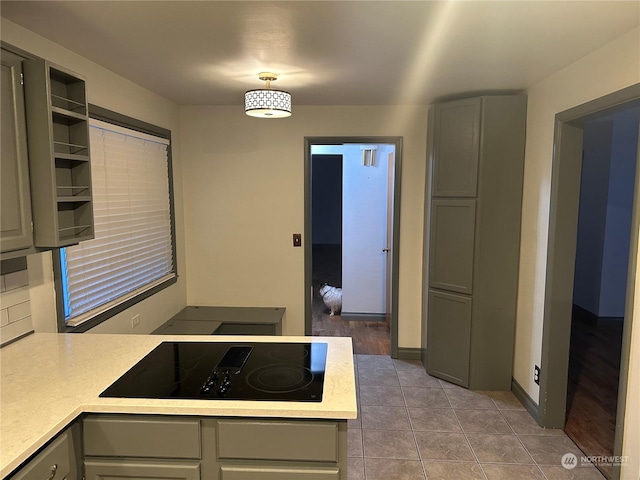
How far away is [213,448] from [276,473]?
0.25m

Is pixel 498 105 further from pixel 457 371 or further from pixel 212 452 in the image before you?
pixel 212 452

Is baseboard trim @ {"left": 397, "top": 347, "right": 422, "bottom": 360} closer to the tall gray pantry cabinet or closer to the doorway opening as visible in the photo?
the tall gray pantry cabinet

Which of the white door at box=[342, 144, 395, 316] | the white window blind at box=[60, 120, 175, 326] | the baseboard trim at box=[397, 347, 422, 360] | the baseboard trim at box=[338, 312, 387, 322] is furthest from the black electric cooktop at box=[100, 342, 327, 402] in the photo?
the baseboard trim at box=[338, 312, 387, 322]

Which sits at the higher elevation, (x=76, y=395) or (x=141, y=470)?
(x=76, y=395)

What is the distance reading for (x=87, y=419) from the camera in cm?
156

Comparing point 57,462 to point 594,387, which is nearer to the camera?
point 57,462

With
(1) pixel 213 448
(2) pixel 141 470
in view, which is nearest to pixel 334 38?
(1) pixel 213 448

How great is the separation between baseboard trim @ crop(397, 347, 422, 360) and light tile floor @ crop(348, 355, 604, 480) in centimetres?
46

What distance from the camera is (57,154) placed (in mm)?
1836

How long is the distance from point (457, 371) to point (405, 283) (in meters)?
0.90

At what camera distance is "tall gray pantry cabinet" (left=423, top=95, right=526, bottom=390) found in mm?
3246

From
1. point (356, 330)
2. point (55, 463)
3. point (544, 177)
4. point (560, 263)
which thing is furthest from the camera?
point (356, 330)
